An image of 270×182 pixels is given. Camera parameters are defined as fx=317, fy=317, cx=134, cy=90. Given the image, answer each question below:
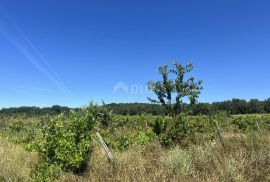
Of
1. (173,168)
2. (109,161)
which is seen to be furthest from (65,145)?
(173,168)

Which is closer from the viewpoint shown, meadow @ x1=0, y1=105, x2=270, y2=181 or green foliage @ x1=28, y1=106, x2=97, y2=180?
meadow @ x1=0, y1=105, x2=270, y2=181

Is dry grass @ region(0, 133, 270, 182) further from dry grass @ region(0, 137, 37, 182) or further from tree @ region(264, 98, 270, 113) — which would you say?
tree @ region(264, 98, 270, 113)

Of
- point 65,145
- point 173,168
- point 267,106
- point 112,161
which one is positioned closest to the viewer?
point 173,168

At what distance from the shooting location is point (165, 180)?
6.23m

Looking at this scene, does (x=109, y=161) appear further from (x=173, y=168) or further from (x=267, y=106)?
(x=267, y=106)

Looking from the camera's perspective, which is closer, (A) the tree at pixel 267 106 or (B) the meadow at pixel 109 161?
(B) the meadow at pixel 109 161

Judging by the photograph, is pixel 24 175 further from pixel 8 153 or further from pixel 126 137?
pixel 126 137

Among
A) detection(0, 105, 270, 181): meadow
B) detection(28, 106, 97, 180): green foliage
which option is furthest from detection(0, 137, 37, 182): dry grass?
detection(28, 106, 97, 180): green foliage

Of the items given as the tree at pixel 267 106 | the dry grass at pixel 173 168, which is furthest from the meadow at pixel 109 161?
the tree at pixel 267 106

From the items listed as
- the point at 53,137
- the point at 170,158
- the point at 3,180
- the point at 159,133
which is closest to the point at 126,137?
the point at 159,133

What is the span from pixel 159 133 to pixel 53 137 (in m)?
6.90

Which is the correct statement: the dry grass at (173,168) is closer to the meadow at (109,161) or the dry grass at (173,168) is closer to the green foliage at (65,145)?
the meadow at (109,161)

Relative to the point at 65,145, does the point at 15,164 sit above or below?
below

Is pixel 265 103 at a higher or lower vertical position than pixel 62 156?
higher
